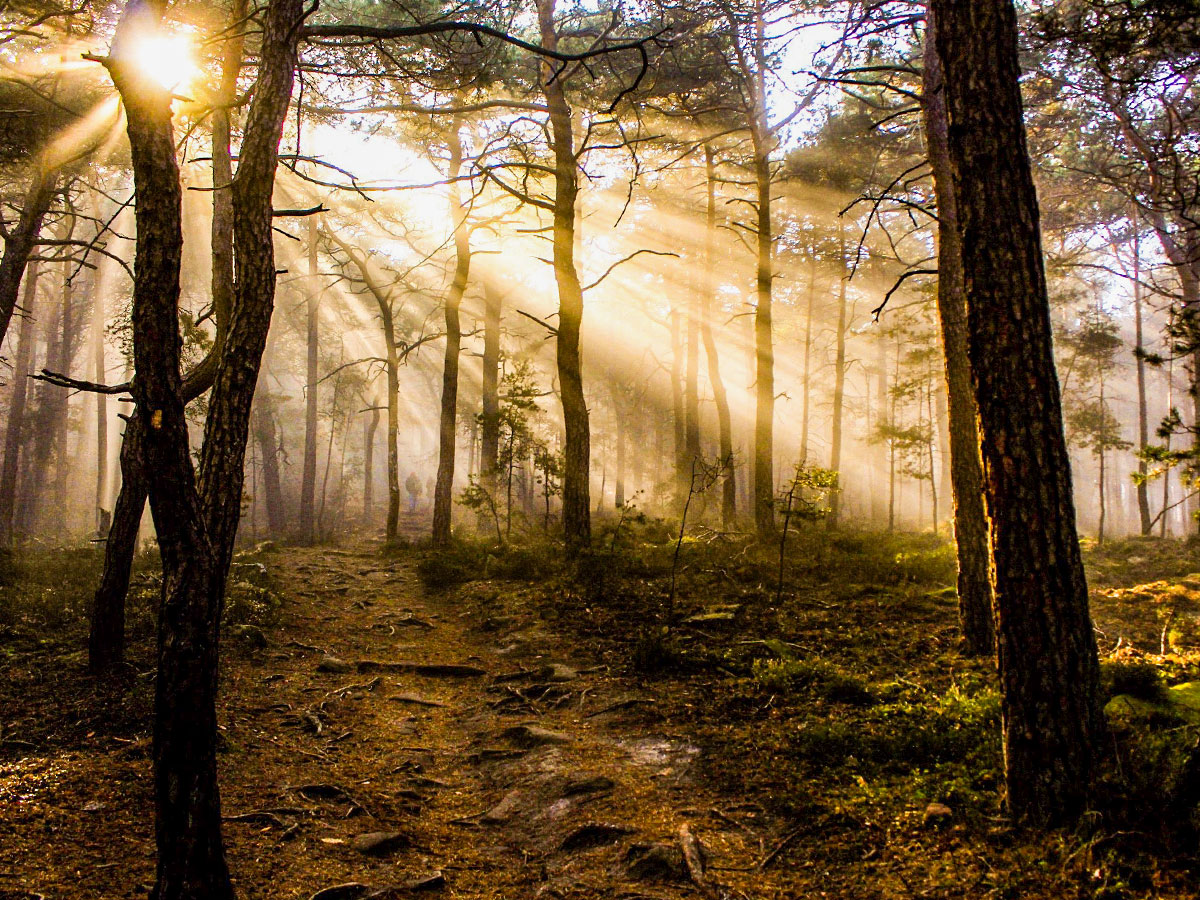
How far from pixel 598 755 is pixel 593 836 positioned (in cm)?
107

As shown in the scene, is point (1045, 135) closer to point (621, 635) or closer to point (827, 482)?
point (827, 482)

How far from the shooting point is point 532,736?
5434 mm

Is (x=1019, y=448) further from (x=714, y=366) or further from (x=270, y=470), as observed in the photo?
(x=270, y=470)

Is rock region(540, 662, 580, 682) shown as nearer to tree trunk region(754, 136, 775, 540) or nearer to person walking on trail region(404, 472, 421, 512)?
tree trunk region(754, 136, 775, 540)

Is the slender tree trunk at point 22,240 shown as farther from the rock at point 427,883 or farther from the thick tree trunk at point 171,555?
the rock at point 427,883

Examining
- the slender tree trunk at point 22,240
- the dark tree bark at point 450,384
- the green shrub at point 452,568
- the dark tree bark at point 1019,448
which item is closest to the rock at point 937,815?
the dark tree bark at point 1019,448

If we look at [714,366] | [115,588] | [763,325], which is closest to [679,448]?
[714,366]

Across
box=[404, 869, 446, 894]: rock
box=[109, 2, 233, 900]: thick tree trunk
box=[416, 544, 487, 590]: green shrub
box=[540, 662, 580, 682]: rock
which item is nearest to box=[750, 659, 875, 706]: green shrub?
box=[540, 662, 580, 682]: rock

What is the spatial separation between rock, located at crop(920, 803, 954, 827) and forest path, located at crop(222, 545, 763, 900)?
37.1 inches

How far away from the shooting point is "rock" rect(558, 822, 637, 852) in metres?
3.95

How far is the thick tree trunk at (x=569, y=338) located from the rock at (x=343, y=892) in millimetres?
8136

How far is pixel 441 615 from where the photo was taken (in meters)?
9.89

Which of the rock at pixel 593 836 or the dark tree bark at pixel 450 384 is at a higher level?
the dark tree bark at pixel 450 384

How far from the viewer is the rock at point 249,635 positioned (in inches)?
306
